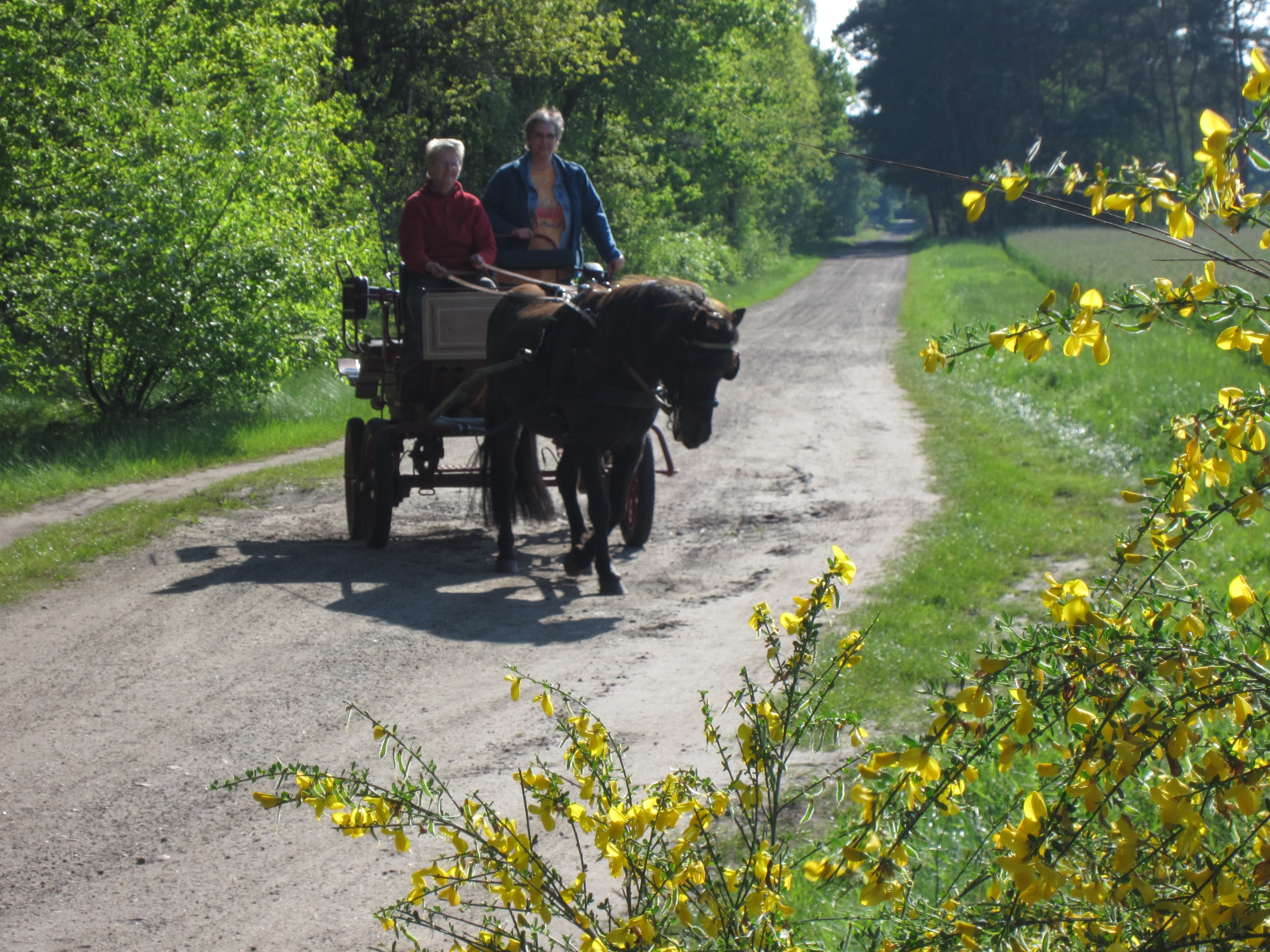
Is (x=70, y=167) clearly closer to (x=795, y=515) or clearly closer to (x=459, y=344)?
(x=459, y=344)

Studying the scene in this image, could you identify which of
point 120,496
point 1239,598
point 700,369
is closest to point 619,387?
point 700,369

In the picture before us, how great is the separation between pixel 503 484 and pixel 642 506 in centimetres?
90

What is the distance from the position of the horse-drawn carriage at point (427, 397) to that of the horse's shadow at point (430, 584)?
0.36 metres

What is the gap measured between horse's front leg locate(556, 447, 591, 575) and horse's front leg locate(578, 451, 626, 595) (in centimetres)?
12

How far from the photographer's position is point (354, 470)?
7.82 m

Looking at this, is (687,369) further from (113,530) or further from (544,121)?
(113,530)

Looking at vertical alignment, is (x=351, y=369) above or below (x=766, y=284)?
below

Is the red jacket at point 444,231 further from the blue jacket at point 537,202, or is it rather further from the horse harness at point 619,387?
the horse harness at point 619,387

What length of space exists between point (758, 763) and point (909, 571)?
180 inches

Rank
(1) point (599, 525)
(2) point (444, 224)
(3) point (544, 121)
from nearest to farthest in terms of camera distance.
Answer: (1) point (599, 525) < (3) point (544, 121) < (2) point (444, 224)

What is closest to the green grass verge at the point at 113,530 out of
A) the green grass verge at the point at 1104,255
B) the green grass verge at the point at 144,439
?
the green grass verge at the point at 144,439

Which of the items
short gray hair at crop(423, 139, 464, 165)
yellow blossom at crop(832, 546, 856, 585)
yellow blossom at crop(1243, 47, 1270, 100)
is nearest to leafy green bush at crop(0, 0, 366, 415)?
short gray hair at crop(423, 139, 464, 165)

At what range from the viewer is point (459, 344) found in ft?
23.6

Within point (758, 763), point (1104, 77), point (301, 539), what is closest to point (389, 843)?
point (758, 763)
